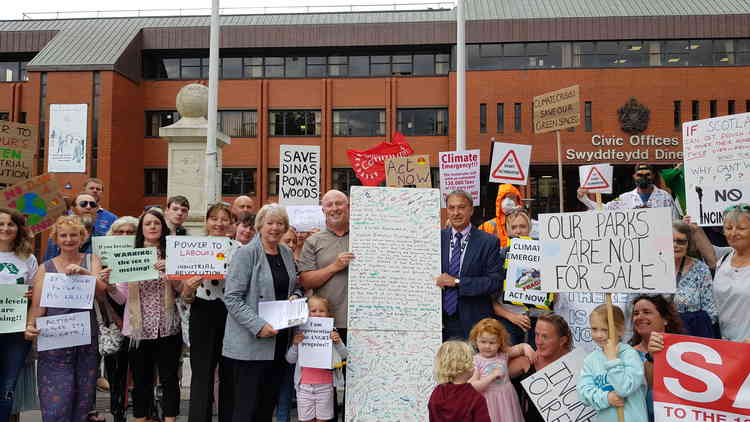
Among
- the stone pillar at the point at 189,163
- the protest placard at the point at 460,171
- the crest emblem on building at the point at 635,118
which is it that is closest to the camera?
the protest placard at the point at 460,171

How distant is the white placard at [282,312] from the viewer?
195 inches

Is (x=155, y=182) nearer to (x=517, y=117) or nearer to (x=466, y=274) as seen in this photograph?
(x=517, y=117)

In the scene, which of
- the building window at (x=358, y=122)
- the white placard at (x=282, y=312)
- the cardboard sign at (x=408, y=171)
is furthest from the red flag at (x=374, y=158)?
the building window at (x=358, y=122)

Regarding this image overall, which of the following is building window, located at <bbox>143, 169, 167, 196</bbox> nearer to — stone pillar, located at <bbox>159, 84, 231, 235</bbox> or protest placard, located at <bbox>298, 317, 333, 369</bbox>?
stone pillar, located at <bbox>159, 84, 231, 235</bbox>

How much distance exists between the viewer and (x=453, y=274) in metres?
5.47

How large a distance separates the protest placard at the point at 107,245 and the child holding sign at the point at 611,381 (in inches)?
157

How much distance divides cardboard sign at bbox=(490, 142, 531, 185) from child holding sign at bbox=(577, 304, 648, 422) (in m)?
5.22

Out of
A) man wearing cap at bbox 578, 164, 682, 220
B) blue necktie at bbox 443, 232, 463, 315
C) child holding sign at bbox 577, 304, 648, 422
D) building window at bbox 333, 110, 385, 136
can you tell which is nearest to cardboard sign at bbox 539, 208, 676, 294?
child holding sign at bbox 577, 304, 648, 422

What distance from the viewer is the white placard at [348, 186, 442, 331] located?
5.41m

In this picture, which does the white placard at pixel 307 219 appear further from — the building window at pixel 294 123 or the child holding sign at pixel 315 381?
the building window at pixel 294 123

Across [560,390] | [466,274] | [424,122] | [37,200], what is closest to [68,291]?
[37,200]

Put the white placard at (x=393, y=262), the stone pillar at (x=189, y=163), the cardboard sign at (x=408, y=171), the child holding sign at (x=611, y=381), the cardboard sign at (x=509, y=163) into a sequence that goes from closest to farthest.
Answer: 1. the child holding sign at (x=611, y=381)
2. the white placard at (x=393, y=262)
3. the cardboard sign at (x=408, y=171)
4. the cardboard sign at (x=509, y=163)
5. the stone pillar at (x=189, y=163)

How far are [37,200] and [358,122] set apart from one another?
29.9 metres

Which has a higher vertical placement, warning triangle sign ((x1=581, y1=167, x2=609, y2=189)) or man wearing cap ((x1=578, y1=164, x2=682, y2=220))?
warning triangle sign ((x1=581, y1=167, x2=609, y2=189))
